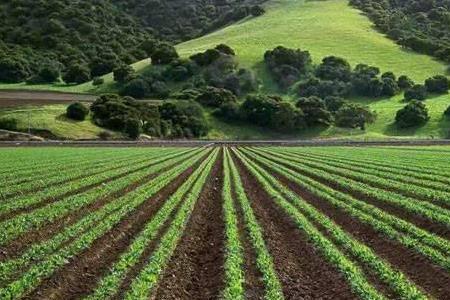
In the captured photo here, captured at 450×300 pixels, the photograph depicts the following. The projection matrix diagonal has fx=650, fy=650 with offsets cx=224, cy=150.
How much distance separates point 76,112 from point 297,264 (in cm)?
6868

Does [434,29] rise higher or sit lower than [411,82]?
higher

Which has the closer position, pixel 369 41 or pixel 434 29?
pixel 369 41

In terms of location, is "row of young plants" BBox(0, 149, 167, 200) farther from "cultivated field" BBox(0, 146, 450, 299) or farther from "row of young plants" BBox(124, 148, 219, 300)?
"row of young plants" BBox(124, 148, 219, 300)

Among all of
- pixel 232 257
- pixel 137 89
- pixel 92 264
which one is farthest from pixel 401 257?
pixel 137 89

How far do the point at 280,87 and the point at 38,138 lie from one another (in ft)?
170

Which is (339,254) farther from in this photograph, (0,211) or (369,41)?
(369,41)

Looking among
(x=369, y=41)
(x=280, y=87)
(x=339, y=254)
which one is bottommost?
(x=339, y=254)

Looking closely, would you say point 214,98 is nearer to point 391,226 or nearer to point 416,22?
point 391,226

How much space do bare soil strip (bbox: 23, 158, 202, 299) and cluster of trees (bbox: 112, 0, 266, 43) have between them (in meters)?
151

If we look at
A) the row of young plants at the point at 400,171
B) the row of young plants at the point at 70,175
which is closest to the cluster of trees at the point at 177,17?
the row of young plants at the point at 70,175

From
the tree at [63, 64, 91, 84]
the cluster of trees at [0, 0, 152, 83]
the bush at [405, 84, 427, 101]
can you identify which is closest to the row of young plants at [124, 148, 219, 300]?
the bush at [405, 84, 427, 101]

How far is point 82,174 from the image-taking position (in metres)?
34.8

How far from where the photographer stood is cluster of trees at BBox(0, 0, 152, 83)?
398 feet

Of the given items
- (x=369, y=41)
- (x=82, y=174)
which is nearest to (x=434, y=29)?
(x=369, y=41)
